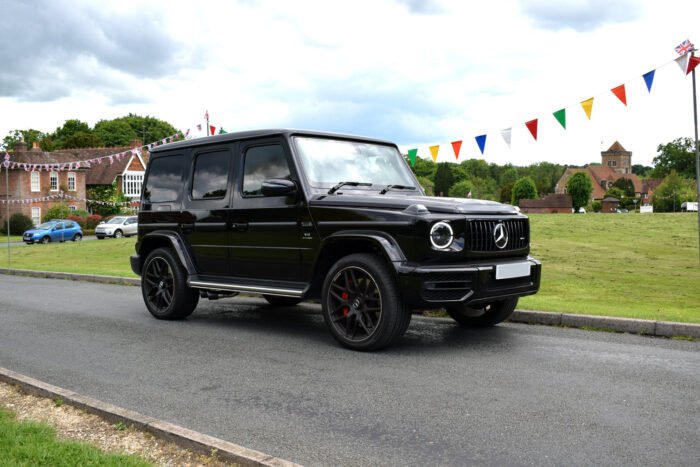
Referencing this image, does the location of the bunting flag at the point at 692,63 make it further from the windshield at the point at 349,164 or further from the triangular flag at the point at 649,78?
the windshield at the point at 349,164

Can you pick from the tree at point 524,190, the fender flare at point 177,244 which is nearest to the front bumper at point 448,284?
the fender flare at point 177,244

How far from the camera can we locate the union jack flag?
10.4 m

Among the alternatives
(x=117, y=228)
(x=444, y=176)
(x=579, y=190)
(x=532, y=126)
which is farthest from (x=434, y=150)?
(x=444, y=176)

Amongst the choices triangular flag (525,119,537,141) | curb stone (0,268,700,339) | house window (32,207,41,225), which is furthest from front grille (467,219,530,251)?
house window (32,207,41,225)

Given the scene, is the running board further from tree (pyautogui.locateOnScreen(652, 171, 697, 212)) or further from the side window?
tree (pyautogui.locateOnScreen(652, 171, 697, 212))

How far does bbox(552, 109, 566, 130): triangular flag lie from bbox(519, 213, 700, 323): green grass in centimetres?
315

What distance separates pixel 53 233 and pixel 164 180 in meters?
36.5

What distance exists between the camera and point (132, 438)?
3861 millimetres

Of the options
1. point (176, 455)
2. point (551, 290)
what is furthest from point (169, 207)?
point (551, 290)

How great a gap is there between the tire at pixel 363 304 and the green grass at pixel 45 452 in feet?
9.27

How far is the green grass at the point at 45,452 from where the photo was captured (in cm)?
337

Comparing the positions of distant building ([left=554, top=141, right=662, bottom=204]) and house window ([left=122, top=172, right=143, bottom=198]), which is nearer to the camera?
house window ([left=122, top=172, right=143, bottom=198])

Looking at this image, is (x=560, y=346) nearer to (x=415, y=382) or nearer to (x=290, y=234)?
(x=415, y=382)

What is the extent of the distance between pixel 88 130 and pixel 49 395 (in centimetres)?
10557
